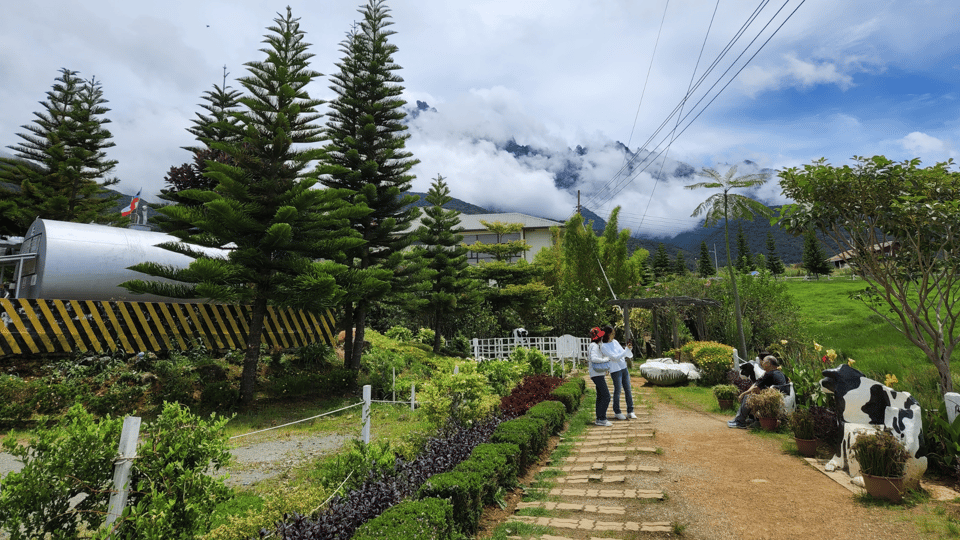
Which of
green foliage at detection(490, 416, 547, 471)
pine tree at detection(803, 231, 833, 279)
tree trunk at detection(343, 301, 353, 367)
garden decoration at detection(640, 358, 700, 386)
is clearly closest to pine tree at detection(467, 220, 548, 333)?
tree trunk at detection(343, 301, 353, 367)

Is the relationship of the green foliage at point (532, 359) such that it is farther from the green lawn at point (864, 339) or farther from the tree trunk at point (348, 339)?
the green lawn at point (864, 339)

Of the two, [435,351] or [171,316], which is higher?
[171,316]

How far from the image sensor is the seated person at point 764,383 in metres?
6.48

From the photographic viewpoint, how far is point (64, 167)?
15.9 meters

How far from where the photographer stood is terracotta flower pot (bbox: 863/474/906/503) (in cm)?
372

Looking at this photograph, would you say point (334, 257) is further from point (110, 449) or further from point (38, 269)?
point (110, 449)

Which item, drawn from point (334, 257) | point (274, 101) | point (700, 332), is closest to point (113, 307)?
point (334, 257)

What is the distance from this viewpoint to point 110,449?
2.39 m

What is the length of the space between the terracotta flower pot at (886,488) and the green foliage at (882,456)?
0.05m

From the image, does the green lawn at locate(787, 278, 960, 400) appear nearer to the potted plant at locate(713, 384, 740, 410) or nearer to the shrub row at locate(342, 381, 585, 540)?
the potted plant at locate(713, 384, 740, 410)

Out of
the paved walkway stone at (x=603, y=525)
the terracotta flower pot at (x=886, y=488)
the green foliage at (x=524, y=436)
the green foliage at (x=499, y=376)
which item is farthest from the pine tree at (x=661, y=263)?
the paved walkway stone at (x=603, y=525)

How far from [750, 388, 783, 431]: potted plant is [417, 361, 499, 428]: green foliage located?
3.60m

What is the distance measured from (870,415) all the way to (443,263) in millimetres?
14155

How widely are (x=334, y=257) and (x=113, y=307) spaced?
4.47 meters
